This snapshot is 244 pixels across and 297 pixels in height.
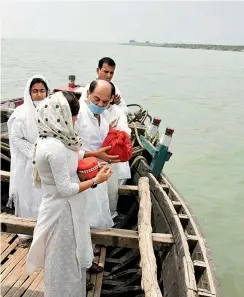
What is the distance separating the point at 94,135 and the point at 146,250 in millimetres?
1061

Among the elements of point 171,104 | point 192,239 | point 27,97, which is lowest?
point 171,104

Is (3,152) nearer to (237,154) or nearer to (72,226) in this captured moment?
(72,226)

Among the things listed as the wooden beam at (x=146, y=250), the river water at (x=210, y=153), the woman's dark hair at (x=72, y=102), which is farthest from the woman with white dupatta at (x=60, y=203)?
the river water at (x=210, y=153)

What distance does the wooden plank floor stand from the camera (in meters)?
2.80

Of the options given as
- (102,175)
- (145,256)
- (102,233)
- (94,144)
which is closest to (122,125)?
(94,144)

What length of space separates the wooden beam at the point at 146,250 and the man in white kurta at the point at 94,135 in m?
0.37

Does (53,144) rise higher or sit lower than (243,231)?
higher

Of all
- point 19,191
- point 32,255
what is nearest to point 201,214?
point 19,191

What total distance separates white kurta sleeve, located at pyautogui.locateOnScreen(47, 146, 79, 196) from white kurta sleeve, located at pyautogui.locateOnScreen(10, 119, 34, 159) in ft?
4.09

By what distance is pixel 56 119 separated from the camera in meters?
2.00

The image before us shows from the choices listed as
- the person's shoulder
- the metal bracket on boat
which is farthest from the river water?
the person's shoulder

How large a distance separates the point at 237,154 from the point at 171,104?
29.9ft

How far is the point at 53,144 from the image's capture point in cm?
202

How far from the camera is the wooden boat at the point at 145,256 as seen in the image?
2.54m
